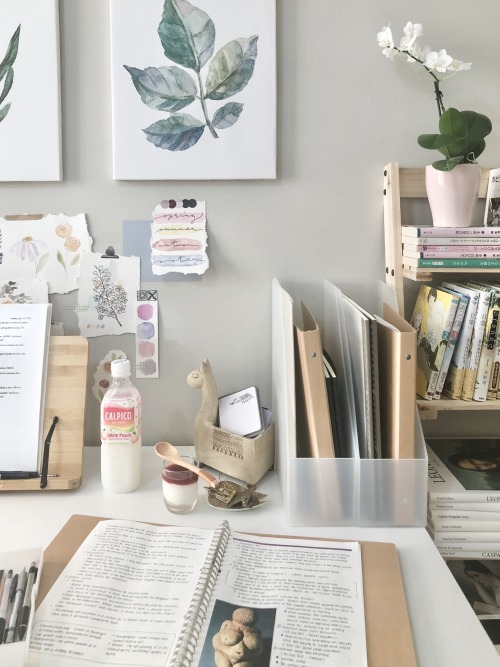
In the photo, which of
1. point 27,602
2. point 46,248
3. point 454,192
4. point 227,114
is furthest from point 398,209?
point 27,602

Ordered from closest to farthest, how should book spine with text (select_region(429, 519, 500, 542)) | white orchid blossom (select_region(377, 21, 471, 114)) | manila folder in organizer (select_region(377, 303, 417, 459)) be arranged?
1. manila folder in organizer (select_region(377, 303, 417, 459))
2. book spine with text (select_region(429, 519, 500, 542))
3. white orchid blossom (select_region(377, 21, 471, 114))

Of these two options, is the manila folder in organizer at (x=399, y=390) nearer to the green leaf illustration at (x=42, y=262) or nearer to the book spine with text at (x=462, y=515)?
the book spine with text at (x=462, y=515)

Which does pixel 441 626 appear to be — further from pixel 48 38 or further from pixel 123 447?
pixel 48 38

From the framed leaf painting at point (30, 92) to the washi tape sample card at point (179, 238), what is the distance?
0.73ft

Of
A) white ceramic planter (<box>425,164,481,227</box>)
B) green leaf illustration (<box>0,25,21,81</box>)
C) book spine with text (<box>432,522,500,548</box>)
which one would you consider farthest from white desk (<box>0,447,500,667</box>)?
green leaf illustration (<box>0,25,21,81</box>)

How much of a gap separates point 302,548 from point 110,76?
3.11 ft

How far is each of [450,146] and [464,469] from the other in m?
0.59

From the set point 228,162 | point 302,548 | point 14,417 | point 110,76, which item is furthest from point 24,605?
point 110,76

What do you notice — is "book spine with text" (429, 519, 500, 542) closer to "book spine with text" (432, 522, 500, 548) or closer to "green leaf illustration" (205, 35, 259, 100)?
"book spine with text" (432, 522, 500, 548)

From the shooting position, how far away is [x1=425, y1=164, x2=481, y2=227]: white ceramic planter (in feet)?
3.65

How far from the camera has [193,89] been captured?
1.21m

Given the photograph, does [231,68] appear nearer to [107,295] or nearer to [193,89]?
[193,89]

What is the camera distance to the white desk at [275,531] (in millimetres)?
712

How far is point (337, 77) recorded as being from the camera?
1.23m
